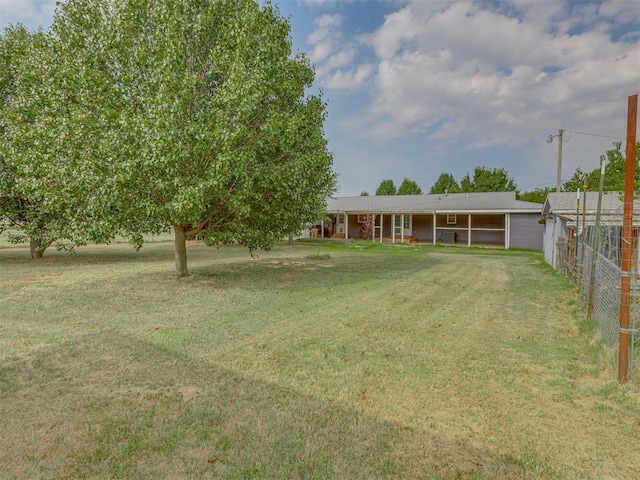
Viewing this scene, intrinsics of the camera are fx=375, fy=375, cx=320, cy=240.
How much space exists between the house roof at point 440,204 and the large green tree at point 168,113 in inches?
621

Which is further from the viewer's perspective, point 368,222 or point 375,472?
point 368,222

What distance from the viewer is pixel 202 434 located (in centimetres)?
305

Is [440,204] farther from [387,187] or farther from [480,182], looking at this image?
[387,187]

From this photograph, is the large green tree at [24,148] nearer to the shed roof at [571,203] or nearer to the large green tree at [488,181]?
the shed roof at [571,203]

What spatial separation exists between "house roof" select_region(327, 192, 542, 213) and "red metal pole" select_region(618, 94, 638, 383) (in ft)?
60.9

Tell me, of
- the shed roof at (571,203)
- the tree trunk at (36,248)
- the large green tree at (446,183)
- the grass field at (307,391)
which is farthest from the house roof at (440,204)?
the large green tree at (446,183)

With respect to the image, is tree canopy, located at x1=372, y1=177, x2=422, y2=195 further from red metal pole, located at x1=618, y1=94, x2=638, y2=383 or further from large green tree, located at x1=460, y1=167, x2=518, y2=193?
red metal pole, located at x1=618, y1=94, x2=638, y2=383

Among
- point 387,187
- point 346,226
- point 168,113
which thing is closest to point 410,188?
point 387,187

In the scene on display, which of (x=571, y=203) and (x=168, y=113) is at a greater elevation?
(x=168, y=113)

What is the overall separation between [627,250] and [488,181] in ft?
148

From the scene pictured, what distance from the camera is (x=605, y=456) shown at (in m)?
2.84

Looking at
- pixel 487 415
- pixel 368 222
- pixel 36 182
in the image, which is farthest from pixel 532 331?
pixel 368 222

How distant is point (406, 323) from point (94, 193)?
6.94 m

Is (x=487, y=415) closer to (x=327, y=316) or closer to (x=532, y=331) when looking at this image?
(x=532, y=331)
